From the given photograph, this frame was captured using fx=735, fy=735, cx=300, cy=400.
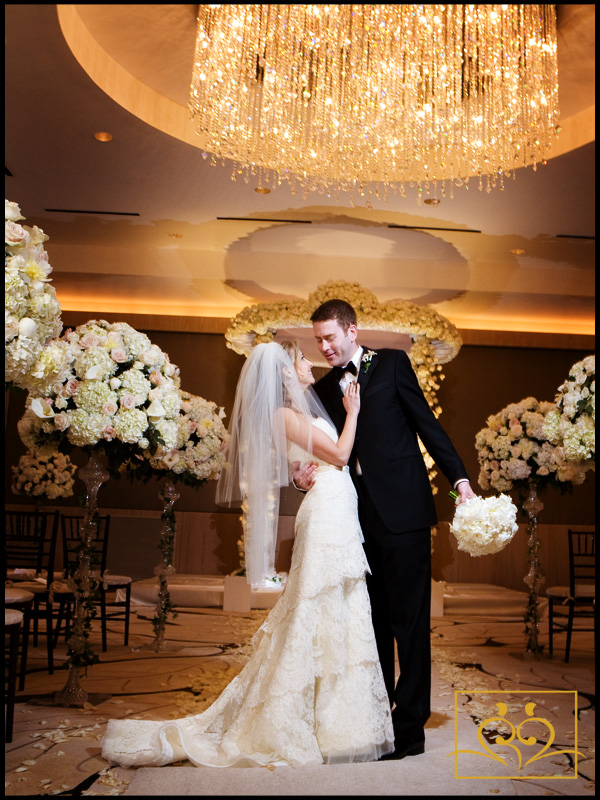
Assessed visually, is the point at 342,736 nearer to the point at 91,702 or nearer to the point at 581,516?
the point at 91,702

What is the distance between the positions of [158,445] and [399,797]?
2.52 meters

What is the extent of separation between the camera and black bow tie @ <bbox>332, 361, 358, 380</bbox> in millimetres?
3893

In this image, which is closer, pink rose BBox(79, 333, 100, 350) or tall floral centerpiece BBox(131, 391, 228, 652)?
pink rose BBox(79, 333, 100, 350)

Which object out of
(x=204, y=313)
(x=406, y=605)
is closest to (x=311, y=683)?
(x=406, y=605)

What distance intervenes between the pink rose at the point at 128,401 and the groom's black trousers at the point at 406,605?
159 centimetres

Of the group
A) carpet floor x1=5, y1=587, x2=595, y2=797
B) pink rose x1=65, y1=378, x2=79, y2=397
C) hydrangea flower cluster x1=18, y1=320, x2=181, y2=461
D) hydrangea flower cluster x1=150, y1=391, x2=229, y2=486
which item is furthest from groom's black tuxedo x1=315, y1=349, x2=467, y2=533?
hydrangea flower cluster x1=150, y1=391, x2=229, y2=486

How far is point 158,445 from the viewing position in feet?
15.3

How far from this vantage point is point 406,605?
3.53m

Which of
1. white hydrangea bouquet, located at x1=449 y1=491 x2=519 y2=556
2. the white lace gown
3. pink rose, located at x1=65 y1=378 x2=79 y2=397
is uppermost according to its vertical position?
pink rose, located at x1=65 y1=378 x2=79 y2=397

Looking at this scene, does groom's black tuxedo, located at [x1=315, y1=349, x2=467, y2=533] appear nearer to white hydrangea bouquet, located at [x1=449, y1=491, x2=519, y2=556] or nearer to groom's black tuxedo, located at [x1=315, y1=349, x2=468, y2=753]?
groom's black tuxedo, located at [x1=315, y1=349, x2=468, y2=753]

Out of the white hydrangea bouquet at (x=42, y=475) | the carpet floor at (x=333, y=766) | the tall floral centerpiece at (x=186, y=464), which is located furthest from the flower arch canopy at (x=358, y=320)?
the carpet floor at (x=333, y=766)

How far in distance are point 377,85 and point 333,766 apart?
4532 mm

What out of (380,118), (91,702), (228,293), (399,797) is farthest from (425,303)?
(399,797)

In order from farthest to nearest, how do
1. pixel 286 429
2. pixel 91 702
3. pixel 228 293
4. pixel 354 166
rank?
pixel 228 293 → pixel 354 166 → pixel 91 702 → pixel 286 429
